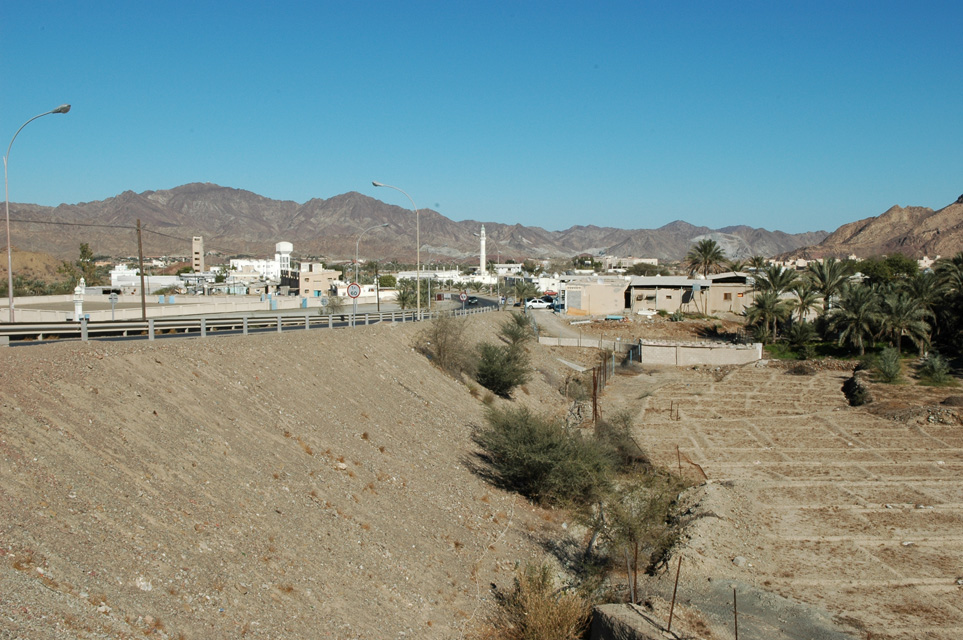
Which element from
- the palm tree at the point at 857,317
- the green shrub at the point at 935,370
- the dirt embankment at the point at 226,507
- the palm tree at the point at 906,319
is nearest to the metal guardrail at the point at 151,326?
the dirt embankment at the point at 226,507

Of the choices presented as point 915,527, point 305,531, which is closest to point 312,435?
point 305,531

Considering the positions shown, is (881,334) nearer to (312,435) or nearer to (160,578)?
(312,435)

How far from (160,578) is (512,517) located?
9574mm

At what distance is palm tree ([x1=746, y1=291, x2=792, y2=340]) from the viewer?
5378cm

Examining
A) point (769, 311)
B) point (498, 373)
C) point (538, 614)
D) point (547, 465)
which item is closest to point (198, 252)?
point (769, 311)

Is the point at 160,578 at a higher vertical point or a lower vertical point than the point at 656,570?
higher

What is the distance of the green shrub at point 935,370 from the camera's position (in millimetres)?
37334

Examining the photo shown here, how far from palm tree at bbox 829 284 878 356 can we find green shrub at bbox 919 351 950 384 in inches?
247

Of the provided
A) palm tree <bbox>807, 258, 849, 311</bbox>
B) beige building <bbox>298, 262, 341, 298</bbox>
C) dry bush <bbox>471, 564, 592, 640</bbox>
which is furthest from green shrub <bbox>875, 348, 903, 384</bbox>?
beige building <bbox>298, 262, 341, 298</bbox>

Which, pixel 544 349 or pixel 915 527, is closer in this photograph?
pixel 915 527

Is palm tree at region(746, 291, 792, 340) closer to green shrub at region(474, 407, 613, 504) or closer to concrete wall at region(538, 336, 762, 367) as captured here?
concrete wall at region(538, 336, 762, 367)

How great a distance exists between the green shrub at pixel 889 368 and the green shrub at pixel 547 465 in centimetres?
2531

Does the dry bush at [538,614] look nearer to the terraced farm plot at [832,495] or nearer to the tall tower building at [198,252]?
the terraced farm plot at [832,495]

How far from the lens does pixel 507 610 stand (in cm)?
1261
